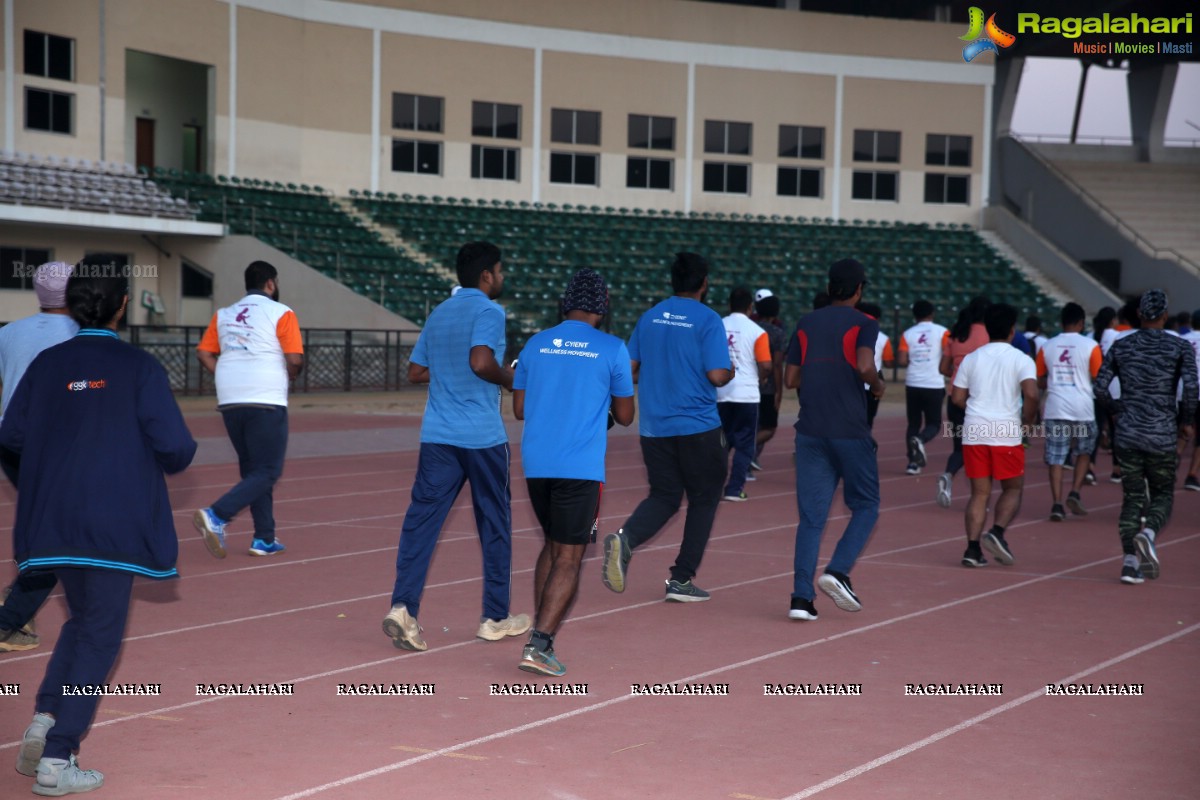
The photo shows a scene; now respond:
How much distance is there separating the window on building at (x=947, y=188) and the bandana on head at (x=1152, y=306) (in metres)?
35.5

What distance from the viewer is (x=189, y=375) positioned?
24250 mm

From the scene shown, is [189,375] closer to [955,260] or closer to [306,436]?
[306,436]

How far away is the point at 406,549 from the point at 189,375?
18.5 meters

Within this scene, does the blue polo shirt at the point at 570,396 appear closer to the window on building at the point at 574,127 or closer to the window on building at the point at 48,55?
the window on building at the point at 48,55

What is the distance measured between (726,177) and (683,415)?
35.0m

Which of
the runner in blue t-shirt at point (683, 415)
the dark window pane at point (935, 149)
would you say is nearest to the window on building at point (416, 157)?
the dark window pane at point (935, 149)

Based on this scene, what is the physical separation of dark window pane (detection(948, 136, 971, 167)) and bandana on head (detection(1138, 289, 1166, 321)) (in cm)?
3593

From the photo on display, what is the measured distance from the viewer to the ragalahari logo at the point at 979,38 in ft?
142

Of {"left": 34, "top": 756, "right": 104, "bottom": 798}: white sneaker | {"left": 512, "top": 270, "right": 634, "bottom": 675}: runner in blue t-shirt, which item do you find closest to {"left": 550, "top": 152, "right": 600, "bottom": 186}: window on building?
{"left": 512, "top": 270, "right": 634, "bottom": 675}: runner in blue t-shirt

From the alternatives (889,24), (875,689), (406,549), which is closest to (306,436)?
(406,549)

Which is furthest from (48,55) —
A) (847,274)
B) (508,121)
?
(847,274)

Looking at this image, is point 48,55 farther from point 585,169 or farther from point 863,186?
point 863,186

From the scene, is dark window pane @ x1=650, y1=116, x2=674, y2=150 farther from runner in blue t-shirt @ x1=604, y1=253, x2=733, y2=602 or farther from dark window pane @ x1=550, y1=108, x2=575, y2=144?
runner in blue t-shirt @ x1=604, y1=253, x2=733, y2=602

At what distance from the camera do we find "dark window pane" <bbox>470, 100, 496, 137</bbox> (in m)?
39.4
